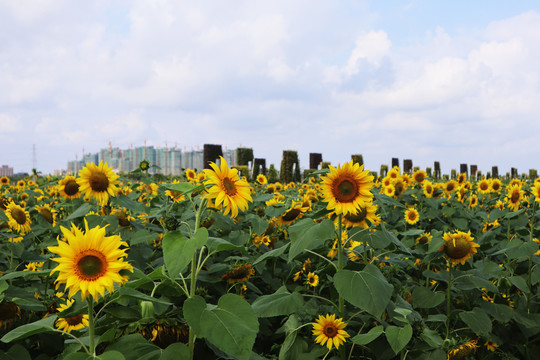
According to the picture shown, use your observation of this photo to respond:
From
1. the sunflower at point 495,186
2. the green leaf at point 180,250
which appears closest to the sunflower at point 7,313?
the green leaf at point 180,250

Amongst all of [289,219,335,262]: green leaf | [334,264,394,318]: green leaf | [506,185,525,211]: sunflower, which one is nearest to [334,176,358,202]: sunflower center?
[289,219,335,262]: green leaf

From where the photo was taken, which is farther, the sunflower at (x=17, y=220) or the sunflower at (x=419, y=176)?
the sunflower at (x=419, y=176)

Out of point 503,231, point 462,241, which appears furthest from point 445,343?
point 503,231

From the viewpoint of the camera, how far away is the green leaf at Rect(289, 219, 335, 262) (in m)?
2.07

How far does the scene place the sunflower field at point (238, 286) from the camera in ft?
5.28

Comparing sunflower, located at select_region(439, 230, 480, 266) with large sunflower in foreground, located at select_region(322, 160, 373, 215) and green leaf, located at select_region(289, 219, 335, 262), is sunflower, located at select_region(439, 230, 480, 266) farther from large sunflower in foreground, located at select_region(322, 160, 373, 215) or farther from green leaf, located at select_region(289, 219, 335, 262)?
green leaf, located at select_region(289, 219, 335, 262)

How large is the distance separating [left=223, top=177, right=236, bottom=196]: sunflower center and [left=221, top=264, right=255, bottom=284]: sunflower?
3.60ft

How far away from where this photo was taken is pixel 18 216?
3.60 metres

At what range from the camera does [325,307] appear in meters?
2.72

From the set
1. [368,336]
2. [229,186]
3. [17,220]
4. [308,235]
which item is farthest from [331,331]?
[17,220]

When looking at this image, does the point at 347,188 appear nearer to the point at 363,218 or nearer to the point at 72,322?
→ the point at 363,218

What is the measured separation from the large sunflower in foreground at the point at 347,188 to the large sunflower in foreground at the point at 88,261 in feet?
3.73

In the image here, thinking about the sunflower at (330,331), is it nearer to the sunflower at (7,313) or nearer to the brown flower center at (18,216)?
the sunflower at (7,313)

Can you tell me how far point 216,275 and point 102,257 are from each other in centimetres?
141
